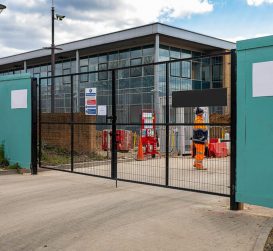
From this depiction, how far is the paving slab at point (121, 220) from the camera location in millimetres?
5117

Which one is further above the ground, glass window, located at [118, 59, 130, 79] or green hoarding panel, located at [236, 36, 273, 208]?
glass window, located at [118, 59, 130, 79]

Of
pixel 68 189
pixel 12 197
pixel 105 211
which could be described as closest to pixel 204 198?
pixel 105 211

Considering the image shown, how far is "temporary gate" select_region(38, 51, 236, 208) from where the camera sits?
742 cm

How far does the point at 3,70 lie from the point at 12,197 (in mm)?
37551

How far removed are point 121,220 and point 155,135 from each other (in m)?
9.10

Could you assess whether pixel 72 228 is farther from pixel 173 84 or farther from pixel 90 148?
pixel 173 84

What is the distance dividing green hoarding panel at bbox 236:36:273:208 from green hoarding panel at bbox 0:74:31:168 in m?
6.56

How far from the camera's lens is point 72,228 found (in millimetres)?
5766

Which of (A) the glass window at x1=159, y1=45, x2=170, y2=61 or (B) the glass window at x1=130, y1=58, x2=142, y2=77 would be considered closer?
(B) the glass window at x1=130, y1=58, x2=142, y2=77

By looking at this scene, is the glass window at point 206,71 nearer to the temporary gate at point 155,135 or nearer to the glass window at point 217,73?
the glass window at point 217,73

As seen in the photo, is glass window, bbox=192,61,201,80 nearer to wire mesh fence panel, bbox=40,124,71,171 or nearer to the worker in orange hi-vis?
wire mesh fence panel, bbox=40,124,71,171

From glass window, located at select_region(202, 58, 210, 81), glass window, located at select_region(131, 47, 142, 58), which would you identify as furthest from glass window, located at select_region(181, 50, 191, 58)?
glass window, located at select_region(131, 47, 142, 58)

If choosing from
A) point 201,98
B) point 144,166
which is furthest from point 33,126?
point 201,98

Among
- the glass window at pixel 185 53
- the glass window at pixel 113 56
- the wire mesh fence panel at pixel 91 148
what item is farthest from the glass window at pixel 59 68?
the wire mesh fence panel at pixel 91 148
